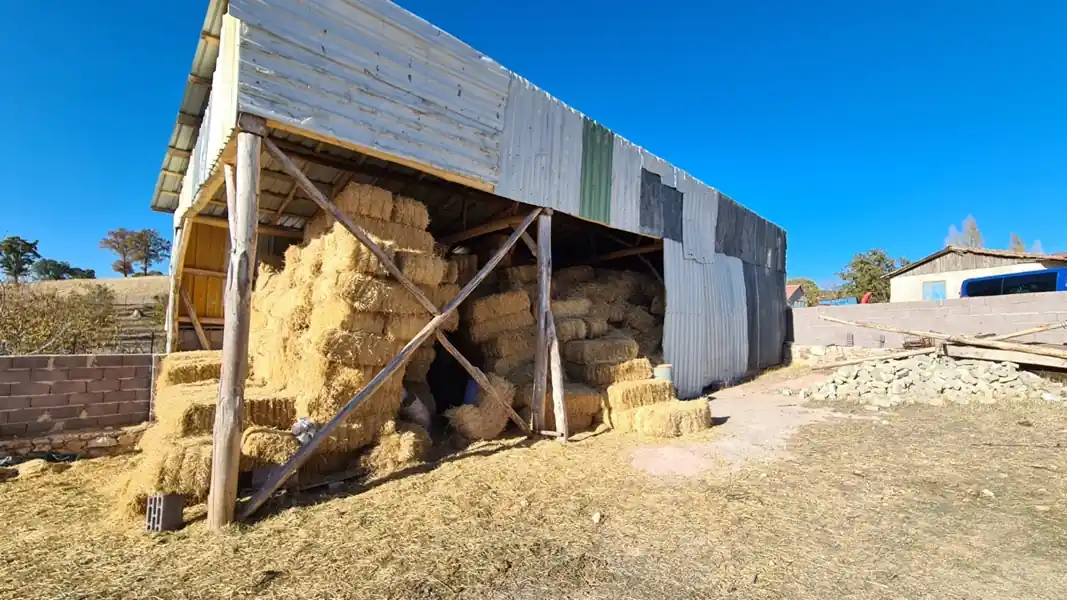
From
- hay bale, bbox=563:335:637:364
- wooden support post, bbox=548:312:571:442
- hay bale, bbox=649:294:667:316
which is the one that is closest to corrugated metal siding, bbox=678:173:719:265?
hay bale, bbox=649:294:667:316

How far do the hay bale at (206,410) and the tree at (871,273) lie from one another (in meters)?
37.4

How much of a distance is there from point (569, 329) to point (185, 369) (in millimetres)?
6548

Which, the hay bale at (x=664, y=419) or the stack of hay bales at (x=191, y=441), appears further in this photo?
the hay bale at (x=664, y=419)

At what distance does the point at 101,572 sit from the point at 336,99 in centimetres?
502

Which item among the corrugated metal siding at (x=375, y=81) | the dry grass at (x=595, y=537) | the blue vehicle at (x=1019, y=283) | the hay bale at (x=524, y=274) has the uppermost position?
the corrugated metal siding at (x=375, y=81)

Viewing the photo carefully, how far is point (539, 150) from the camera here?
27.2 feet

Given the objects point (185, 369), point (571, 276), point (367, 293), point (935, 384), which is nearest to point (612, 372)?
point (571, 276)

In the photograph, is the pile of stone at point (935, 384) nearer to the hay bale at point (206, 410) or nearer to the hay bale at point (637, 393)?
the hay bale at point (637, 393)

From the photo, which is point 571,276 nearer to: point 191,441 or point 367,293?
point 367,293

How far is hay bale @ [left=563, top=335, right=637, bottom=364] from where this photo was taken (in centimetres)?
931

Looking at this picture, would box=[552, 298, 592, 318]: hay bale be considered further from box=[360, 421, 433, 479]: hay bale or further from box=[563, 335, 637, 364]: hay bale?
box=[360, 421, 433, 479]: hay bale

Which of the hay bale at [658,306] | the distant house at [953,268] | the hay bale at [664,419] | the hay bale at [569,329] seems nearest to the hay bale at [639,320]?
the hay bale at [658,306]

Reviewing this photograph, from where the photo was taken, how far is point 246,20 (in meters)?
4.95

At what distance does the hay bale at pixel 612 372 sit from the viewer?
29.5ft
